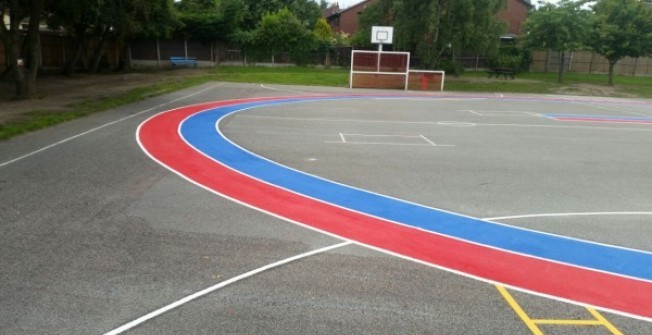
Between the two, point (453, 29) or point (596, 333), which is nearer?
point (596, 333)

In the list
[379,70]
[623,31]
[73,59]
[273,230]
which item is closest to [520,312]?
[273,230]

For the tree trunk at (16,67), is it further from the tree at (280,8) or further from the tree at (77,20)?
the tree at (280,8)

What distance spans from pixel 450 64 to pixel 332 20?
94.5 ft

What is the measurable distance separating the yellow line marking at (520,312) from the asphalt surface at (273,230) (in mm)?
67

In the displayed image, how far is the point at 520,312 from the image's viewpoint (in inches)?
210

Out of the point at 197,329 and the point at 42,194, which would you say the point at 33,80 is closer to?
the point at 42,194

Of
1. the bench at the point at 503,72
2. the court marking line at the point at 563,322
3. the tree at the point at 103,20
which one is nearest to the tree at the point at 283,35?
the tree at the point at 103,20

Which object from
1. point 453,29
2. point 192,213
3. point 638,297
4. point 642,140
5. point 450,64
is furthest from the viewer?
point 450,64

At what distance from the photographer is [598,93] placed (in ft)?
124

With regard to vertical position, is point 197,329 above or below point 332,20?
below

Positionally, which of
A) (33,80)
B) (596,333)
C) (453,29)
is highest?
(453,29)

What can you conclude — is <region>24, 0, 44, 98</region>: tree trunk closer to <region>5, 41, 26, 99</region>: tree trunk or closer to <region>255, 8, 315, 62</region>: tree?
<region>5, 41, 26, 99</region>: tree trunk

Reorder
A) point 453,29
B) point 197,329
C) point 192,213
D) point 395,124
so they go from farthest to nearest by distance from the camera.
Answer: point 453,29
point 395,124
point 192,213
point 197,329

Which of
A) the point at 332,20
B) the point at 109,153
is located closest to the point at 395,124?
the point at 109,153
